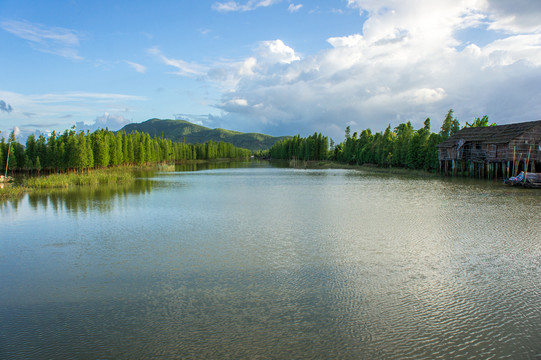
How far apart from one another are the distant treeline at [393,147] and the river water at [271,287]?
45.2 metres

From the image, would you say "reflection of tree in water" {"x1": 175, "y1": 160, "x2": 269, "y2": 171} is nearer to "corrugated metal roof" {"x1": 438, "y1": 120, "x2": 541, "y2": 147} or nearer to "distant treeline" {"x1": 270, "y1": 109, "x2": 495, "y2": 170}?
"distant treeline" {"x1": 270, "y1": 109, "x2": 495, "y2": 170}

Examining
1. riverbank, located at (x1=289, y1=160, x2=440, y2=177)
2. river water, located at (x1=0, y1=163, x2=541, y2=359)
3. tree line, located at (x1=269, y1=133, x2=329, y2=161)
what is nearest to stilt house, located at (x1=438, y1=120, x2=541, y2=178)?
riverbank, located at (x1=289, y1=160, x2=440, y2=177)

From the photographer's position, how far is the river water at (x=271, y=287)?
7.08 meters

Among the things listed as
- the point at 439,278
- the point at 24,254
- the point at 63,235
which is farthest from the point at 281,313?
the point at 63,235

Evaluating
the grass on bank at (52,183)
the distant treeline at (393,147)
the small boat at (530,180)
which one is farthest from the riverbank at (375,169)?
the grass on bank at (52,183)

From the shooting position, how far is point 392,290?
966cm

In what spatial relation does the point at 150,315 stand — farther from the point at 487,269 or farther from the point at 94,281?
the point at 487,269

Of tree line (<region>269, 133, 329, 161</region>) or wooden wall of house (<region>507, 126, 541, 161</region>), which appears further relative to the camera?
tree line (<region>269, 133, 329, 161</region>)

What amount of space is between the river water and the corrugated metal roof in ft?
Result: 98.5

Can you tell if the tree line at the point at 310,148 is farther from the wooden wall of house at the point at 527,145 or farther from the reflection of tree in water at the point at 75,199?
the reflection of tree in water at the point at 75,199

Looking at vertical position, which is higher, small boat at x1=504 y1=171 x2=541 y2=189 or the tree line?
the tree line

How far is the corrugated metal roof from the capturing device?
4351 centimetres

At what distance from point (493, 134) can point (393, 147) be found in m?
25.9

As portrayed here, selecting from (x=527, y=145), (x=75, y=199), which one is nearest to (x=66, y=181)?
(x=75, y=199)
